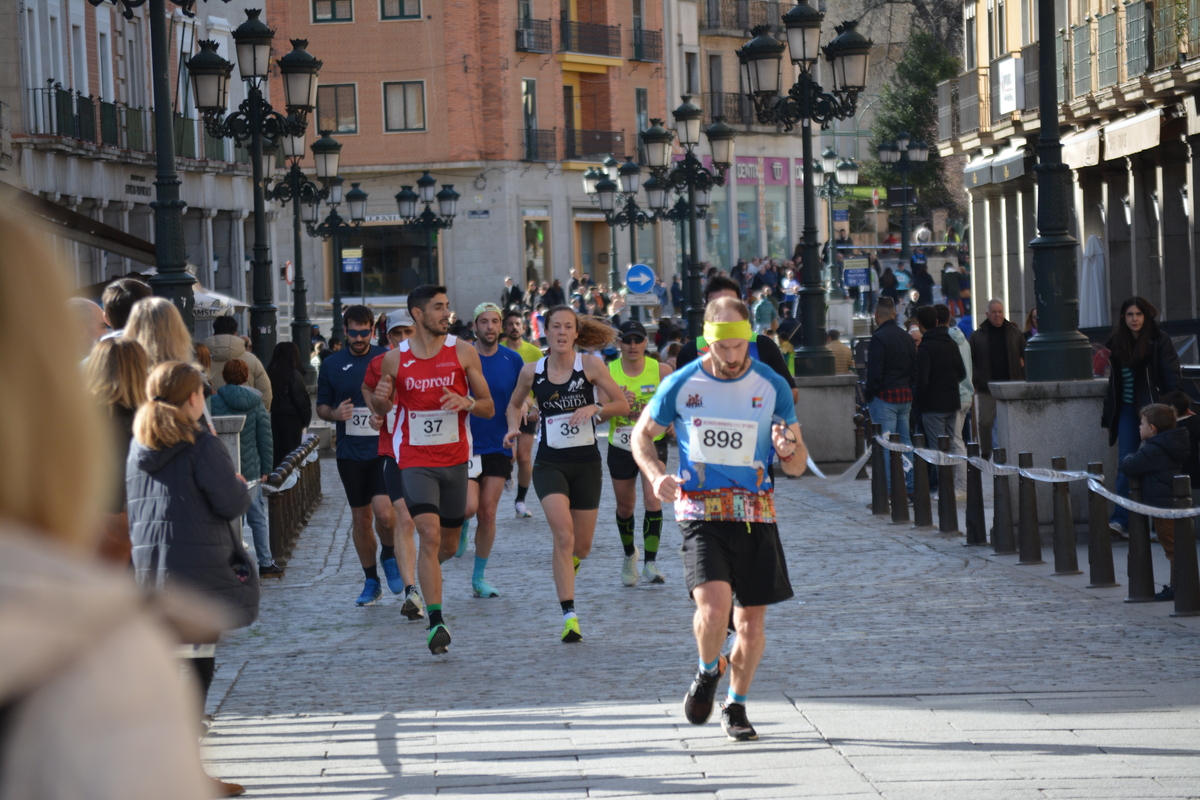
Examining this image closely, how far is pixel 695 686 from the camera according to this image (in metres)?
7.27

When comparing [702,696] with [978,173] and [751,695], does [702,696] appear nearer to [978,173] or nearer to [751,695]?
[751,695]

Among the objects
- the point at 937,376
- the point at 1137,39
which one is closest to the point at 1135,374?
the point at 937,376

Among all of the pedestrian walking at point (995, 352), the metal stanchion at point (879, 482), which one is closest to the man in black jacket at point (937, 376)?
the pedestrian walking at point (995, 352)

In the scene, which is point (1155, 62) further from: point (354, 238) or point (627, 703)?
point (354, 238)

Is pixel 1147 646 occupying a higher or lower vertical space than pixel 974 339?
lower

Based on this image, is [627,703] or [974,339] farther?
[974,339]

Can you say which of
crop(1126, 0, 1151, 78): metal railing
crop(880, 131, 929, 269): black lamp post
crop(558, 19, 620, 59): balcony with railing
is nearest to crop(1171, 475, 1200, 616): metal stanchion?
crop(1126, 0, 1151, 78): metal railing

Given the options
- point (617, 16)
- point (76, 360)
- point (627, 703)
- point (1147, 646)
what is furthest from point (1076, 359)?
point (617, 16)

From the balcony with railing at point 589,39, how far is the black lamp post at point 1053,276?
159 feet

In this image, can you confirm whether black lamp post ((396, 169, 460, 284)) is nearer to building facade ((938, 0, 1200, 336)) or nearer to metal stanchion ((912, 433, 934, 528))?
building facade ((938, 0, 1200, 336))

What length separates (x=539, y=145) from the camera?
59.0 meters

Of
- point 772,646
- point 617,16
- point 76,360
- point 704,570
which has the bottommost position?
point 772,646

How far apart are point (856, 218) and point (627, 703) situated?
6976 cm

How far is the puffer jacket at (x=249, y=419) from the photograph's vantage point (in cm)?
1288
